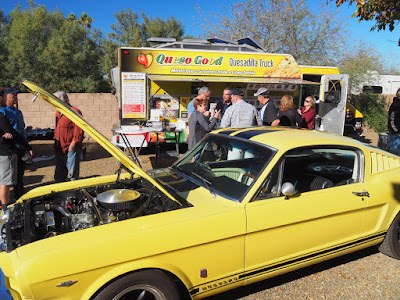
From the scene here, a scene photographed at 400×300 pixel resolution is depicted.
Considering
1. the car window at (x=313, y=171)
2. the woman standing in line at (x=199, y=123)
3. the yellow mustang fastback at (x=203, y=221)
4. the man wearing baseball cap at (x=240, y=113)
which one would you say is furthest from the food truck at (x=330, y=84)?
the yellow mustang fastback at (x=203, y=221)

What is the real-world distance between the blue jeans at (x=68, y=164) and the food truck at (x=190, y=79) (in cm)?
207

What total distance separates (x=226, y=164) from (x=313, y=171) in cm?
102

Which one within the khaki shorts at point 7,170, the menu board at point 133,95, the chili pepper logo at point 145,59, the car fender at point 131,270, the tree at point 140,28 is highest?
the tree at point 140,28

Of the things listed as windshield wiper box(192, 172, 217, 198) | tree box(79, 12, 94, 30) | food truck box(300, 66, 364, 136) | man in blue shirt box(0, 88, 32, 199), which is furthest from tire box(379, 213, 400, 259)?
tree box(79, 12, 94, 30)

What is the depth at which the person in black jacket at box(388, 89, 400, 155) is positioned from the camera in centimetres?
622

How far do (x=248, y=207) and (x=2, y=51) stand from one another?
1787 centimetres

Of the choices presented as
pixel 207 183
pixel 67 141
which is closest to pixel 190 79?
pixel 67 141

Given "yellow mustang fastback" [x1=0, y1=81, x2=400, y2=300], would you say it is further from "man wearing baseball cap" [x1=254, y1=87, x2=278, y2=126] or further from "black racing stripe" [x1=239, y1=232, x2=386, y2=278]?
"man wearing baseball cap" [x1=254, y1=87, x2=278, y2=126]

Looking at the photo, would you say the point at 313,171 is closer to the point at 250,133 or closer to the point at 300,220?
the point at 250,133

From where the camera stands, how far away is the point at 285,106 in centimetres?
569

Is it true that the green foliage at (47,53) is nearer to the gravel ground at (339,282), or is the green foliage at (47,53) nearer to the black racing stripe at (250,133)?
the black racing stripe at (250,133)

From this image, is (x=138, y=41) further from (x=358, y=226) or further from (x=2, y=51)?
(x=358, y=226)

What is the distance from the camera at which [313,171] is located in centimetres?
354

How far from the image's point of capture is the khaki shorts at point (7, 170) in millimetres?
A: 4125
